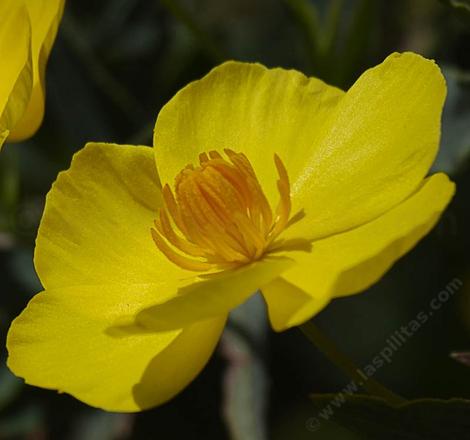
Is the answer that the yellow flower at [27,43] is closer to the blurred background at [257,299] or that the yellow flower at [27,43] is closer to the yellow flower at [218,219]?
the yellow flower at [218,219]

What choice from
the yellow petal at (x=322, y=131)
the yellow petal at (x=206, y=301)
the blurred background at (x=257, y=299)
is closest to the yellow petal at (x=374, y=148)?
the yellow petal at (x=322, y=131)

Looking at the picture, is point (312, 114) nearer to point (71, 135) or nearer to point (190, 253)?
point (190, 253)

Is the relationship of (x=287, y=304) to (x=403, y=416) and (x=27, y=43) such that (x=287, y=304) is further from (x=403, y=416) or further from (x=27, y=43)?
(x=27, y=43)

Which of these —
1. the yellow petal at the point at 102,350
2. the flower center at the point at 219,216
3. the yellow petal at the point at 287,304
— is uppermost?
the yellow petal at the point at 287,304

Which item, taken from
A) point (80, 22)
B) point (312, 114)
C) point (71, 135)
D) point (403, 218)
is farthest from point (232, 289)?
point (80, 22)

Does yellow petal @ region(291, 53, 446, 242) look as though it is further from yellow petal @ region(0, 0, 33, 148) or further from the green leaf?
yellow petal @ region(0, 0, 33, 148)

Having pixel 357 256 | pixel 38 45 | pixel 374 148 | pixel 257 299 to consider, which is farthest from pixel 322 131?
pixel 257 299

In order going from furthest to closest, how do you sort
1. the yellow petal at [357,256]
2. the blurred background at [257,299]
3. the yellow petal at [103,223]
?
the blurred background at [257,299] < the yellow petal at [103,223] < the yellow petal at [357,256]

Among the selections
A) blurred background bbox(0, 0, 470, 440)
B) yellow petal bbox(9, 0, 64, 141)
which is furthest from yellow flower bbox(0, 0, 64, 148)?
blurred background bbox(0, 0, 470, 440)
